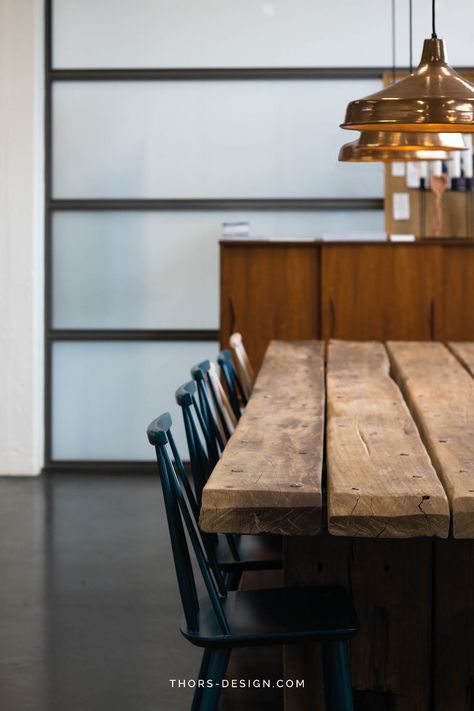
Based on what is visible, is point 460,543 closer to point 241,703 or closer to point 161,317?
point 241,703

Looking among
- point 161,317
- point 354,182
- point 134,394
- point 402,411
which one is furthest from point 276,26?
point 402,411

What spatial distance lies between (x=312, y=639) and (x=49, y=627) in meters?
1.87

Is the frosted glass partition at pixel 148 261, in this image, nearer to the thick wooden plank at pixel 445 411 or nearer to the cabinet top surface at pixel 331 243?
the cabinet top surface at pixel 331 243

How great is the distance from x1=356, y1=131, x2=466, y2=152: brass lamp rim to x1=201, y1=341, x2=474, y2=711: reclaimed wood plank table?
1.05m

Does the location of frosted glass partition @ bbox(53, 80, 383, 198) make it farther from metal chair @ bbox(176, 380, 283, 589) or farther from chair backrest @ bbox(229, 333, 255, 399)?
metal chair @ bbox(176, 380, 283, 589)

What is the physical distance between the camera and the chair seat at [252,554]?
10.5ft

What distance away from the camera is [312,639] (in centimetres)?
239

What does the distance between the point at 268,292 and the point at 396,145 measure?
2.48 m

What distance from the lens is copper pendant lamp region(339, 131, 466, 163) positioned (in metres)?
3.93

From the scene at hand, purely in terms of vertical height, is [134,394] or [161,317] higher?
[161,317]

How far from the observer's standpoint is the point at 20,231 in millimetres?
→ 6844

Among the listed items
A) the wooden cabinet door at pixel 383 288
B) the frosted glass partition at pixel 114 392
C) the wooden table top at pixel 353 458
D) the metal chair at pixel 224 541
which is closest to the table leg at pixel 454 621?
the wooden table top at pixel 353 458

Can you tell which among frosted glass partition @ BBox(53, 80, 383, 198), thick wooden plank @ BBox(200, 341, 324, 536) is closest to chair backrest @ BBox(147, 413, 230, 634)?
thick wooden plank @ BBox(200, 341, 324, 536)

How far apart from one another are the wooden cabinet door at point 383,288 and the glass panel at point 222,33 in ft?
4.33
